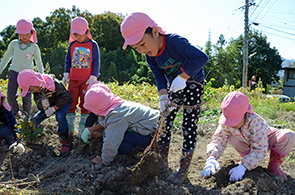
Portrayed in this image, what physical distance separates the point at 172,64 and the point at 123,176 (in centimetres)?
114

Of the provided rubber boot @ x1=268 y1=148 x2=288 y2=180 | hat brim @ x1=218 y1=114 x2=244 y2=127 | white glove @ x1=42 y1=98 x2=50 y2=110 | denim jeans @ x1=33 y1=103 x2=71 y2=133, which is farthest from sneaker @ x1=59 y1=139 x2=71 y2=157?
rubber boot @ x1=268 y1=148 x2=288 y2=180

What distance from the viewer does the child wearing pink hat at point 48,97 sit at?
111 inches

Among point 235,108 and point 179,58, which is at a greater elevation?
point 179,58

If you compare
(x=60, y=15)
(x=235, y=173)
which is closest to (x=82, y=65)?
(x=235, y=173)

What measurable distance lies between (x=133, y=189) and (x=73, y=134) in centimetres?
172

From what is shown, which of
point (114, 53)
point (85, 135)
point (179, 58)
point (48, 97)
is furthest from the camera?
point (114, 53)

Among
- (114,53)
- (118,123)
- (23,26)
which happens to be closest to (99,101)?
(118,123)

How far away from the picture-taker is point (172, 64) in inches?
84.8

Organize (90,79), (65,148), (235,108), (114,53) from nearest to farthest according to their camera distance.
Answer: (235,108)
(65,148)
(90,79)
(114,53)

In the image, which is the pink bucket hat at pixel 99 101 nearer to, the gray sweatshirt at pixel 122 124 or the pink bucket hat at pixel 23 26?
the gray sweatshirt at pixel 122 124

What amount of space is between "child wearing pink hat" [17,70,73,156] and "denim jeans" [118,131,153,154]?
906mm

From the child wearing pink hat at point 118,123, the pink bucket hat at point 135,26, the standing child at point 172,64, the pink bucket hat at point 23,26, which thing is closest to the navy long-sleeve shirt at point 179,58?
the standing child at point 172,64

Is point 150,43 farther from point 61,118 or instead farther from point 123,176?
point 61,118

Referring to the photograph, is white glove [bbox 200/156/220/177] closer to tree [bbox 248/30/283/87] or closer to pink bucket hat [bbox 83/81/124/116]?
pink bucket hat [bbox 83/81/124/116]
